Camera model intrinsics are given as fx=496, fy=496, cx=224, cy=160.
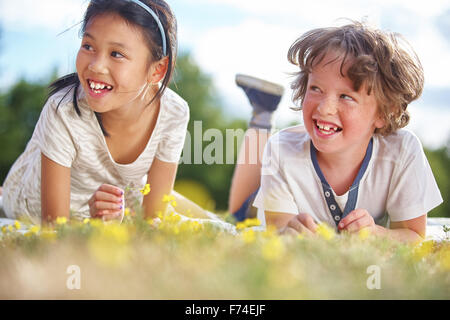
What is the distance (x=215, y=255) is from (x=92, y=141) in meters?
1.53

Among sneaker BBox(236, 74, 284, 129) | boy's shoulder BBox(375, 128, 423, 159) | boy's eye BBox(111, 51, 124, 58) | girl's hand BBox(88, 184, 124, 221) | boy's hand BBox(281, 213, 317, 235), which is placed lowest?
boy's hand BBox(281, 213, 317, 235)

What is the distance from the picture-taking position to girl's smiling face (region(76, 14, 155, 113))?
2330mm

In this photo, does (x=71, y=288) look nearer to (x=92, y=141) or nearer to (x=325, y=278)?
(x=325, y=278)

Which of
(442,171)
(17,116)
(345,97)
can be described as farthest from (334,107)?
(17,116)

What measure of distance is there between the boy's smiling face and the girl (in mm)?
790

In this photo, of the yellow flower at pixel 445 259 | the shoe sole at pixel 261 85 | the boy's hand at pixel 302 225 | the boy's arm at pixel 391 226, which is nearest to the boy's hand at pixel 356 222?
the boy's arm at pixel 391 226

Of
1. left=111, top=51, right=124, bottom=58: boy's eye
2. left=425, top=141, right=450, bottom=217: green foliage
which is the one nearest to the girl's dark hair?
left=111, top=51, right=124, bottom=58: boy's eye

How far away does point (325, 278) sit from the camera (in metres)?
1.34

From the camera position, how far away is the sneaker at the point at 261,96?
130 inches

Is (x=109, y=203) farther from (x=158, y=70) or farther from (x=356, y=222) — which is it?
(x=356, y=222)

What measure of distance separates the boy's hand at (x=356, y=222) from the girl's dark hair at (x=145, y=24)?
1.20m

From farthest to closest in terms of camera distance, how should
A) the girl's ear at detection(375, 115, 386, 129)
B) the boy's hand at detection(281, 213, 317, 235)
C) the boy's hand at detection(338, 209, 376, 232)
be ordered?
the girl's ear at detection(375, 115, 386, 129), the boy's hand at detection(338, 209, 376, 232), the boy's hand at detection(281, 213, 317, 235)

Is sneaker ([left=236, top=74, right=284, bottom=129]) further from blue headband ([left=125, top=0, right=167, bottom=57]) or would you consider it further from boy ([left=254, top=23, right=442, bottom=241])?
blue headband ([left=125, top=0, right=167, bottom=57])
